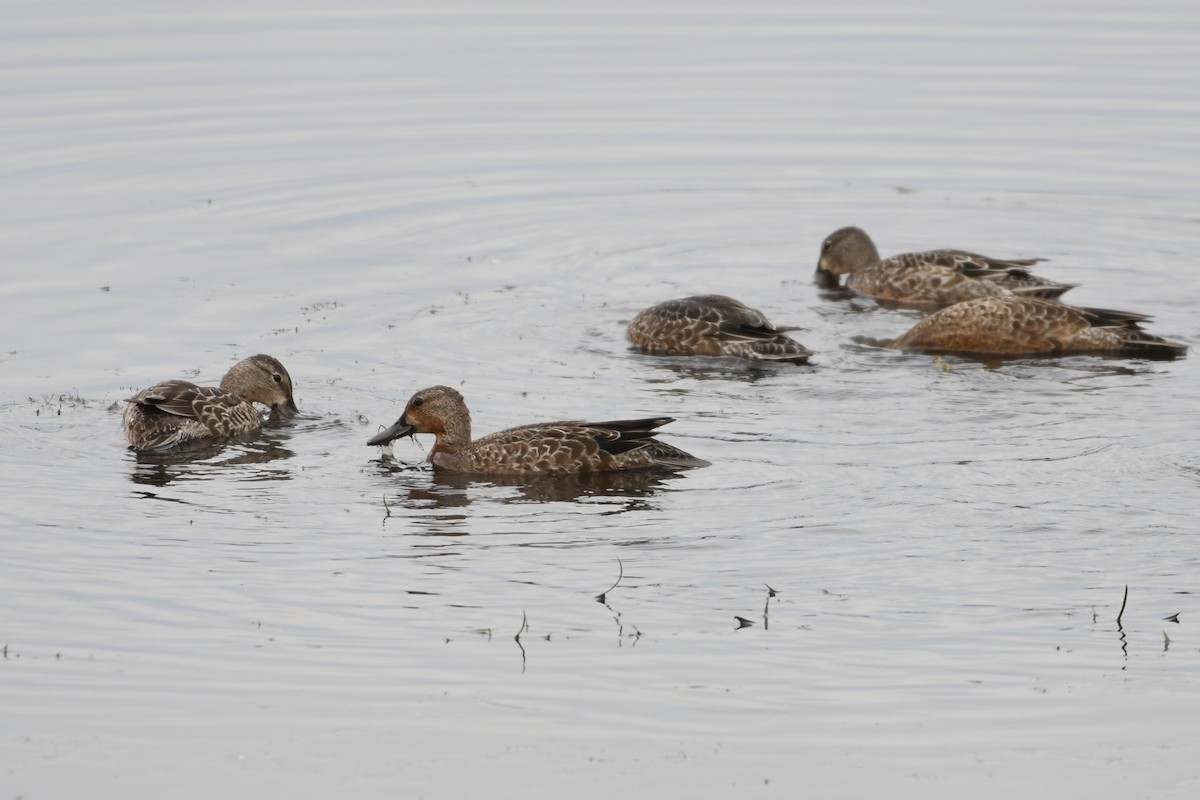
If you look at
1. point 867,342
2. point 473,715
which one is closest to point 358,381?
point 867,342

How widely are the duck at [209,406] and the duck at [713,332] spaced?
141 inches

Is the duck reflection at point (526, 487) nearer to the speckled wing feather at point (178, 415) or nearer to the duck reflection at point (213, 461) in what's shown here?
the duck reflection at point (213, 461)

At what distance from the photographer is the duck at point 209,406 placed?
533 inches

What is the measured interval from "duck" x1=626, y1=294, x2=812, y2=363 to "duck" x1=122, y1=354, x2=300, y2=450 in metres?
3.59

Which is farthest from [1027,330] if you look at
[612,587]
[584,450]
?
Result: [612,587]

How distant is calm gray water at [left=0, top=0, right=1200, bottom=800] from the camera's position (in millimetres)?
8242

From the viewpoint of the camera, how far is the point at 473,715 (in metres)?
8.43

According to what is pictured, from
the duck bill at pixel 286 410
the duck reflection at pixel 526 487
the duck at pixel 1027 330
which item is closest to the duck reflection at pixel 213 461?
the duck bill at pixel 286 410

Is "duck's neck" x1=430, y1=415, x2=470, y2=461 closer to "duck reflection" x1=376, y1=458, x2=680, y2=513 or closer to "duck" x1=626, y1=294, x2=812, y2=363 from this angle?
"duck reflection" x1=376, y1=458, x2=680, y2=513

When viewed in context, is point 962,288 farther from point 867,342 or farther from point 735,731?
point 735,731

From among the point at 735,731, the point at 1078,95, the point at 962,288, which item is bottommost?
the point at 735,731

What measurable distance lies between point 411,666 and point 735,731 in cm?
173

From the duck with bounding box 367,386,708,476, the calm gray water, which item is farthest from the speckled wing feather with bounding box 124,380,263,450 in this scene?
the duck with bounding box 367,386,708,476

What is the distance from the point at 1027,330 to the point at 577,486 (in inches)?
224
